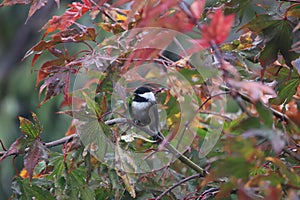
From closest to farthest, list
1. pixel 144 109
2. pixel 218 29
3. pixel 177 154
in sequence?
pixel 218 29 < pixel 177 154 < pixel 144 109

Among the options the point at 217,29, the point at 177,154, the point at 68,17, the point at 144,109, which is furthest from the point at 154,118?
the point at 217,29

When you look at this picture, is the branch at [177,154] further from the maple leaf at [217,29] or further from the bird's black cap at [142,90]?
the maple leaf at [217,29]

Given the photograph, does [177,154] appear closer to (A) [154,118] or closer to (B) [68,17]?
(A) [154,118]

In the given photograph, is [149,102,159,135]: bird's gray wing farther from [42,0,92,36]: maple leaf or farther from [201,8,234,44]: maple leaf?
[201,8,234,44]: maple leaf

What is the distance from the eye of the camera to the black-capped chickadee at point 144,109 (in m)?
0.98

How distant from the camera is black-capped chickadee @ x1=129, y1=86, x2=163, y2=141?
3.23 ft

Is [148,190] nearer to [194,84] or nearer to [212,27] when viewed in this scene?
[194,84]

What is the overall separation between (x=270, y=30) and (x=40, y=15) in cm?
248

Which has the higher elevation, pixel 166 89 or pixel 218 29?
pixel 218 29

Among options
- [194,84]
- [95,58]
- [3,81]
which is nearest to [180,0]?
[95,58]

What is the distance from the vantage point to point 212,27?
0.52 meters

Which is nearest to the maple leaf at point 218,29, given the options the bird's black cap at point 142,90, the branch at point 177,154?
the branch at point 177,154

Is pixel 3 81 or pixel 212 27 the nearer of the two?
pixel 212 27

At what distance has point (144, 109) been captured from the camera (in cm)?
99
